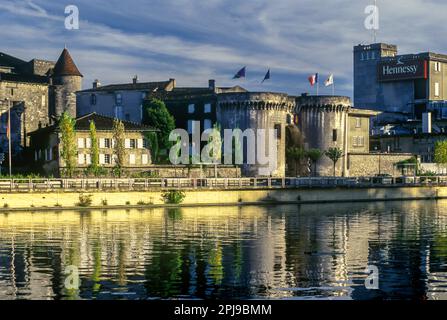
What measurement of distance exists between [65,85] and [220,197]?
40.7 meters

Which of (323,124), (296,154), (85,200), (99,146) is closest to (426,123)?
(323,124)

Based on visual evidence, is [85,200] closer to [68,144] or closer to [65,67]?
[68,144]

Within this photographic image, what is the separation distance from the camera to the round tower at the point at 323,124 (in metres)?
119

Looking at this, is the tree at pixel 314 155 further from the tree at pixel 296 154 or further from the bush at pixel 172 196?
the bush at pixel 172 196

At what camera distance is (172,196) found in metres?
85.5

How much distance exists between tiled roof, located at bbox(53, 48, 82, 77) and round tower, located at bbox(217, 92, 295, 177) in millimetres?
22615

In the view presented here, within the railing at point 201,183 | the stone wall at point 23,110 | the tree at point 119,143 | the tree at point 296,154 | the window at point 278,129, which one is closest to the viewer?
the railing at point 201,183

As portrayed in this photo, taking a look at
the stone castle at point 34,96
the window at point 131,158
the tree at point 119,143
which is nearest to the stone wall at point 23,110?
the stone castle at point 34,96

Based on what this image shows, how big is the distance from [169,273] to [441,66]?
143 metres

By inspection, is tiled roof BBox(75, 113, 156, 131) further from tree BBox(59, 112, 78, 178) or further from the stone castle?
the stone castle

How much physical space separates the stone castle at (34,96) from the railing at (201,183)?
101 ft

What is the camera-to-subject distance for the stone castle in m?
111
